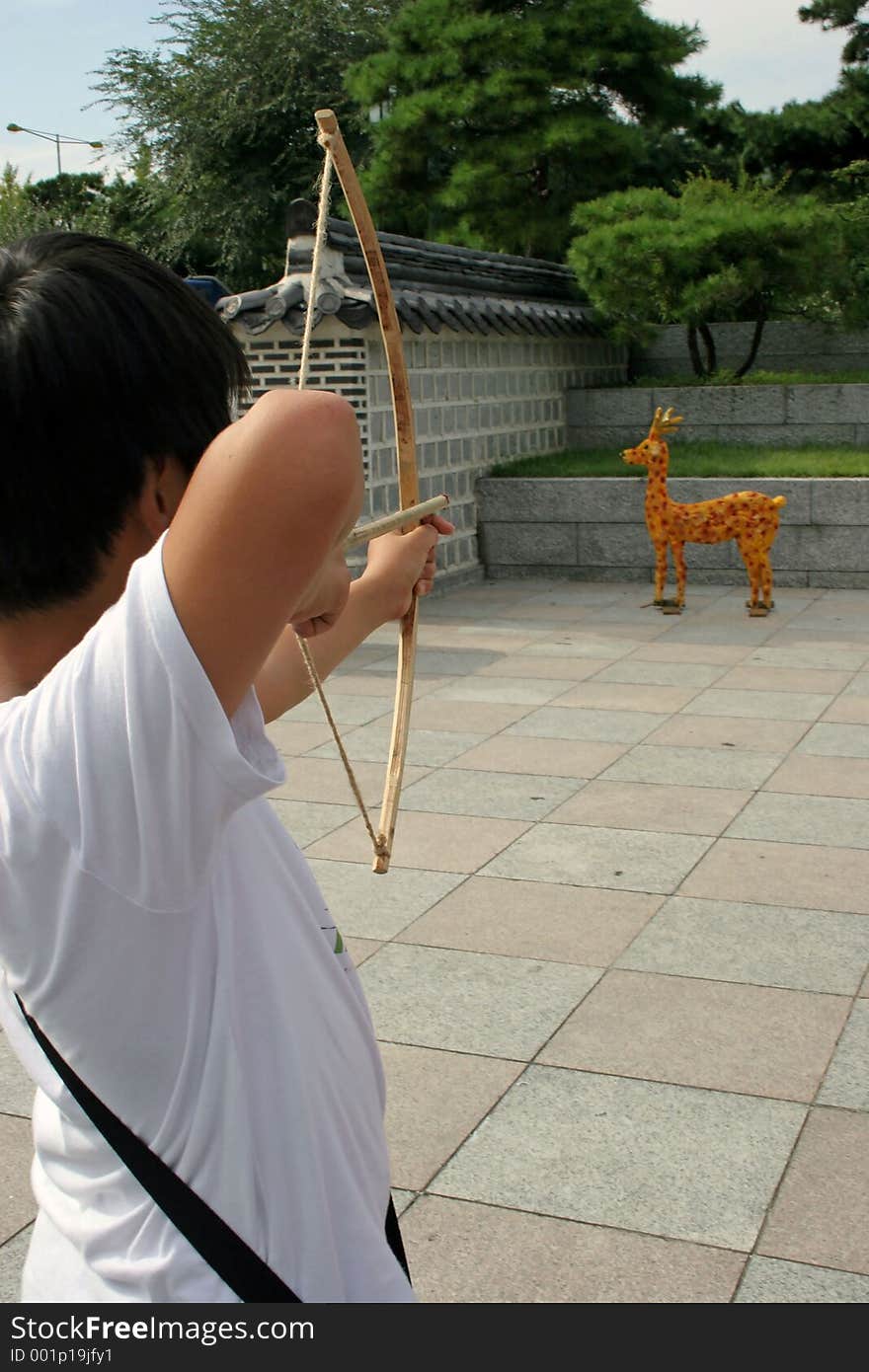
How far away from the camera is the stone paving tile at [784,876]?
4.29 meters

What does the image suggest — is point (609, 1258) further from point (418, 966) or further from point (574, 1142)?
point (418, 966)

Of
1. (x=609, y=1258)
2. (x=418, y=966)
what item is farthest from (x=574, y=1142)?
(x=418, y=966)

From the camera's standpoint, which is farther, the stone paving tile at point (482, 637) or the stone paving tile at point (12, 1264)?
the stone paving tile at point (482, 637)

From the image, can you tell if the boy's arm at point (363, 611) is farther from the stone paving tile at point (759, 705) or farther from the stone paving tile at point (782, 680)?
the stone paving tile at point (782, 680)

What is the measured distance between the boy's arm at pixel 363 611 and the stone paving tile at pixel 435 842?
3.04m

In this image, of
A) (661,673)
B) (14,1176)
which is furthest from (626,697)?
(14,1176)

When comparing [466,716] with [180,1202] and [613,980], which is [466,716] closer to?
[613,980]

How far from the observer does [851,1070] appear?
10.6ft

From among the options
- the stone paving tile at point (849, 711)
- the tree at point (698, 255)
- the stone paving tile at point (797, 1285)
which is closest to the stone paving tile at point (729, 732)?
the stone paving tile at point (849, 711)

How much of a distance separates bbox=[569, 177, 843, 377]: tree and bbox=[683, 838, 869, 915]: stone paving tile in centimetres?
847

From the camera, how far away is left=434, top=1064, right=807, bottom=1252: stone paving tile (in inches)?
105

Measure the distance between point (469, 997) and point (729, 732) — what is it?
3072mm

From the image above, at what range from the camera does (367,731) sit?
659cm

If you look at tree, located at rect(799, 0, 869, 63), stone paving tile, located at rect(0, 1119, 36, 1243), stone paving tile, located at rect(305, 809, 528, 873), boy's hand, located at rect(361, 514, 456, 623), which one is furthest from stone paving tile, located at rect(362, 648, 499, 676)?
tree, located at rect(799, 0, 869, 63)
